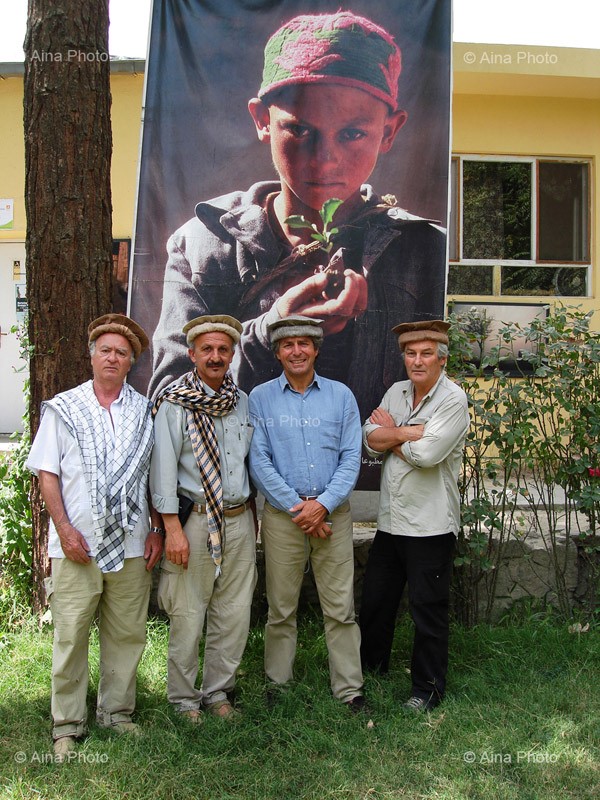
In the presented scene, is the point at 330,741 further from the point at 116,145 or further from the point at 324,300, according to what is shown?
the point at 116,145

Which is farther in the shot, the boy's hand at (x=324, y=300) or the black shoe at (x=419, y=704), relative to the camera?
the boy's hand at (x=324, y=300)

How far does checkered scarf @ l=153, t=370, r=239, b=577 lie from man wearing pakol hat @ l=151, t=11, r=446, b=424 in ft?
4.54

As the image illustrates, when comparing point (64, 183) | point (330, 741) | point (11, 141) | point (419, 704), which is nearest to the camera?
point (330, 741)

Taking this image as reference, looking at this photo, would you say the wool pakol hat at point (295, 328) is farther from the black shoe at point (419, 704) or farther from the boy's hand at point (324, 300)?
the black shoe at point (419, 704)

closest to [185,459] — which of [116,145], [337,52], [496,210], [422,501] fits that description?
[422,501]

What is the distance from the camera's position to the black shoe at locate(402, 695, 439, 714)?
11.5 ft

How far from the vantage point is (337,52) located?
4.76 meters

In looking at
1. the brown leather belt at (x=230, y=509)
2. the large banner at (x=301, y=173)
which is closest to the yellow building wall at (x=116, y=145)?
the large banner at (x=301, y=173)

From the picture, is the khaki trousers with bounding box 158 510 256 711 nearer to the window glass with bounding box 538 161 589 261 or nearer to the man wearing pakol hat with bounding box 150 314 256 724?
the man wearing pakol hat with bounding box 150 314 256 724

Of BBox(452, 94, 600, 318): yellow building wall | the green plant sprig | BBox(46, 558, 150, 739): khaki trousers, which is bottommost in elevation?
BBox(46, 558, 150, 739): khaki trousers

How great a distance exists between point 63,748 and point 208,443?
143cm

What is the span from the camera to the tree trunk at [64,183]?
403cm

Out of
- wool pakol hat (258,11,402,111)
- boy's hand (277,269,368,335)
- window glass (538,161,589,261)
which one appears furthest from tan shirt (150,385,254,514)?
window glass (538,161,589,261)

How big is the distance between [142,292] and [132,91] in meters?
4.29
